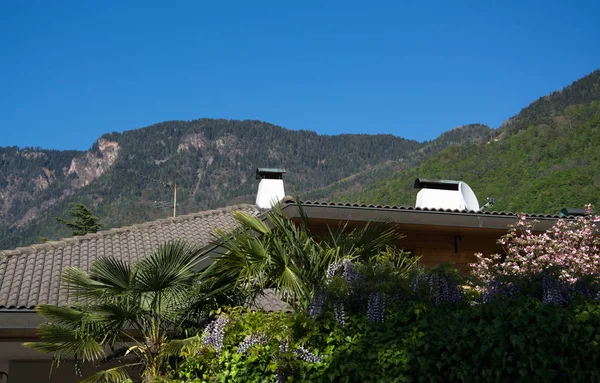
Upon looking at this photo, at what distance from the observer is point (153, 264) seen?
9.91m

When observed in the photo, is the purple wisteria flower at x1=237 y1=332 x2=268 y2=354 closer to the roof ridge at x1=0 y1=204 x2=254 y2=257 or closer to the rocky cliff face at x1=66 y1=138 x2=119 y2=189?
the roof ridge at x1=0 y1=204 x2=254 y2=257

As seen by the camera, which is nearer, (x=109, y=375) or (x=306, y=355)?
(x=306, y=355)

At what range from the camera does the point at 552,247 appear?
48.6 ft

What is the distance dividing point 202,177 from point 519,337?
10383 centimetres

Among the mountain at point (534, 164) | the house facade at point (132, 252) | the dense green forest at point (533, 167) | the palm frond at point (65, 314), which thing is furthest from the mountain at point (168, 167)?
the palm frond at point (65, 314)

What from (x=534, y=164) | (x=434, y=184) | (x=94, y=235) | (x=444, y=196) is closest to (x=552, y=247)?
(x=444, y=196)

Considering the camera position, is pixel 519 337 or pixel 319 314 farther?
pixel 319 314

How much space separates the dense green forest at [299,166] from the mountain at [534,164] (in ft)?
0.26

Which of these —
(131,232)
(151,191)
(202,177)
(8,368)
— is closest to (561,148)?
(131,232)

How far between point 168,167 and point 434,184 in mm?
95607

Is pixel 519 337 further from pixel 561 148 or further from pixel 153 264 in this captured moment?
pixel 561 148

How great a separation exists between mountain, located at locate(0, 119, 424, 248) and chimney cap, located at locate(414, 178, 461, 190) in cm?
5842

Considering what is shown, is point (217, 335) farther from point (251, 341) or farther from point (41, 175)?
point (41, 175)

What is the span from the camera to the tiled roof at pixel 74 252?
1389 centimetres
